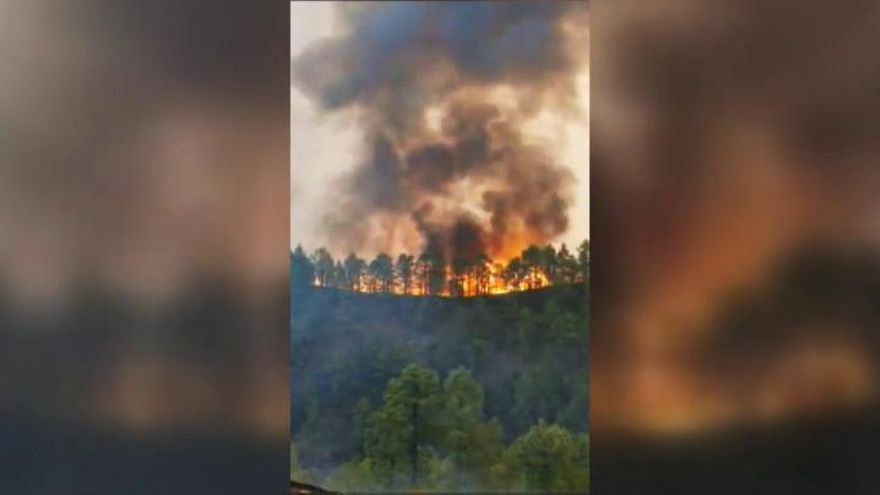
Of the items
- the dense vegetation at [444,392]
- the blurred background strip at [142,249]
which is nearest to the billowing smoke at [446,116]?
the dense vegetation at [444,392]

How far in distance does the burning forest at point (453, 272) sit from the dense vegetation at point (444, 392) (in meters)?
0.06

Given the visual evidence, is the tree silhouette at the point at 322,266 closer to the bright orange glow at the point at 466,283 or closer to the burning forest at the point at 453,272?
the burning forest at the point at 453,272

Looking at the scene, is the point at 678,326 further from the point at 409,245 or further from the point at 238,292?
the point at 409,245

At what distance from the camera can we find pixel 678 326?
2.18 metres

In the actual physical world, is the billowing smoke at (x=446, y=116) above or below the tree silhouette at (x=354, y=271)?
above

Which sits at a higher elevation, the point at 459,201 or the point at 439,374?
the point at 459,201

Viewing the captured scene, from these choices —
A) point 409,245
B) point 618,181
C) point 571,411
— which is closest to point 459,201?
point 409,245

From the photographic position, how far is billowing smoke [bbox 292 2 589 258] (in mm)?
4902

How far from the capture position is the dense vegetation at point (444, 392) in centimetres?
486

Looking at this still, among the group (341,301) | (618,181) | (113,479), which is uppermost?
(618,181)

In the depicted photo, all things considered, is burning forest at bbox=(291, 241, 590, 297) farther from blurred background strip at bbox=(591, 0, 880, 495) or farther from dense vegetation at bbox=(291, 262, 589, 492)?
blurred background strip at bbox=(591, 0, 880, 495)

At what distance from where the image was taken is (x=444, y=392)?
496 centimetres

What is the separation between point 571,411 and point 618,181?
299 centimetres

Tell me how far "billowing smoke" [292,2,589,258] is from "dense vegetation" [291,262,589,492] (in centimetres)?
43
